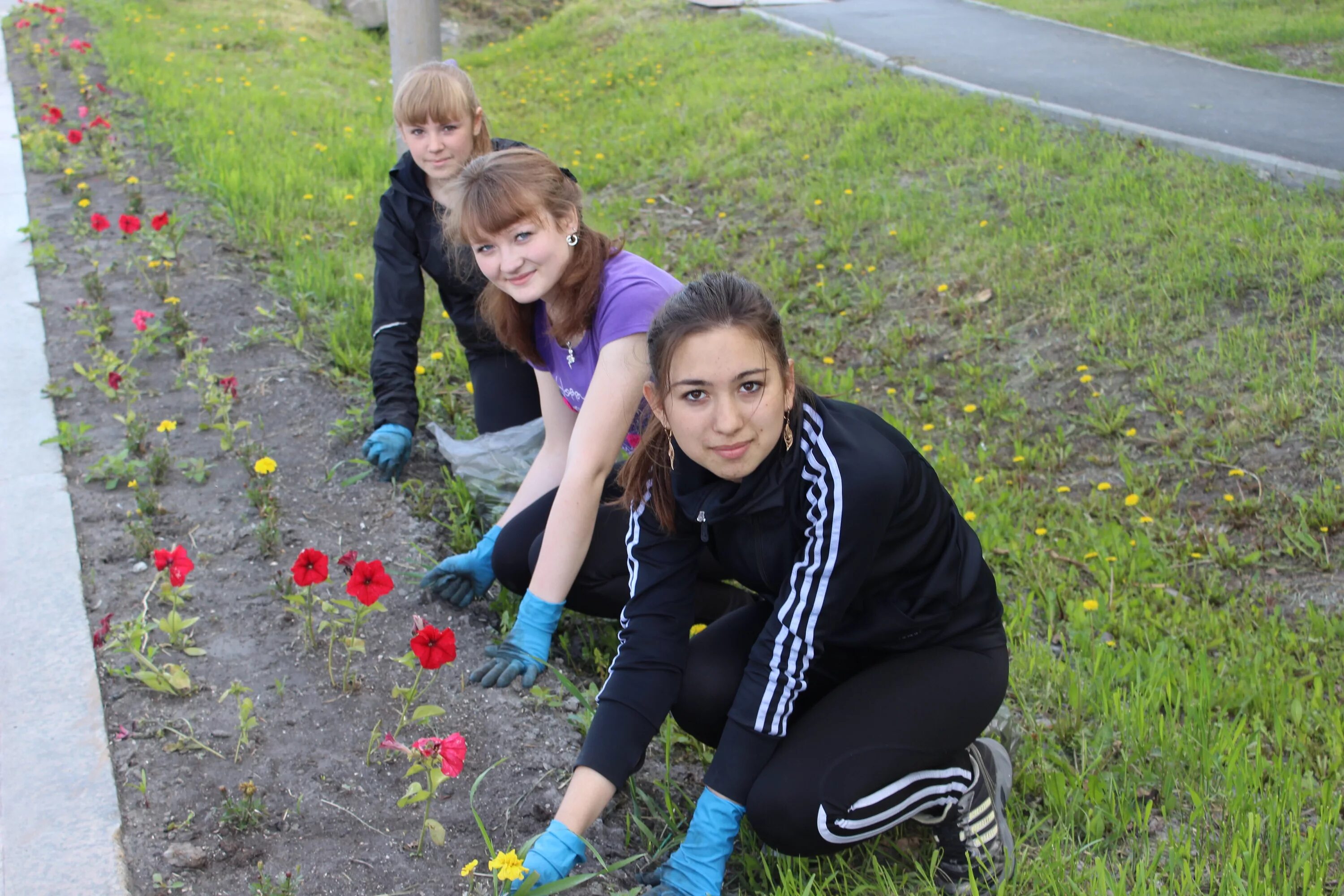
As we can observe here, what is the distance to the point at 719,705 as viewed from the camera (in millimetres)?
2268

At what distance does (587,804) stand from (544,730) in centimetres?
56

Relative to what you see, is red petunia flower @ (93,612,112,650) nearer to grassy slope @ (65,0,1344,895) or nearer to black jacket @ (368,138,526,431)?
black jacket @ (368,138,526,431)

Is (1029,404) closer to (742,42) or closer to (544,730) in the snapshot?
(544,730)

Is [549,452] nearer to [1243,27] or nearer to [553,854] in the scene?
[553,854]

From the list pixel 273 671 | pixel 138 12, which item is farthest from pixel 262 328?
pixel 138 12

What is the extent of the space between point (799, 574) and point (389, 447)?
1.85 metres

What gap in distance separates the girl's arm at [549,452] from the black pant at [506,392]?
0.47 meters

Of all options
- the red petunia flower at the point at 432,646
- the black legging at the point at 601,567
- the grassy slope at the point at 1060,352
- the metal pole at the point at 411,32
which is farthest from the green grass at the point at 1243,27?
the red petunia flower at the point at 432,646

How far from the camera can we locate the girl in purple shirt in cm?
256

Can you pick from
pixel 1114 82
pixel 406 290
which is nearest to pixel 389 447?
pixel 406 290

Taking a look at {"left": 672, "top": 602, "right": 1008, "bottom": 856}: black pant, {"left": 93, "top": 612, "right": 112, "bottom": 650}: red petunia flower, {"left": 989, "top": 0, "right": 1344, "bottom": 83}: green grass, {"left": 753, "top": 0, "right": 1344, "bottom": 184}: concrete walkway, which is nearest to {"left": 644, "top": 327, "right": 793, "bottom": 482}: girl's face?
{"left": 672, "top": 602, "right": 1008, "bottom": 856}: black pant

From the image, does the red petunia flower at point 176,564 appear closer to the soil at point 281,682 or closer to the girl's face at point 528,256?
the soil at point 281,682

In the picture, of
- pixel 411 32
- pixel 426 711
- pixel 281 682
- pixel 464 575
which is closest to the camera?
pixel 426 711

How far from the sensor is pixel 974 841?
2.11m
